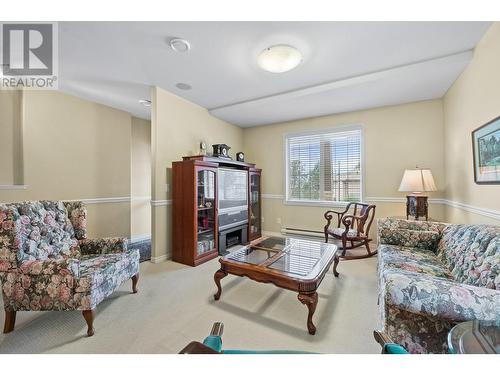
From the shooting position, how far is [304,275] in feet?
5.46

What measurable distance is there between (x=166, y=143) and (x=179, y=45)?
1.39 m

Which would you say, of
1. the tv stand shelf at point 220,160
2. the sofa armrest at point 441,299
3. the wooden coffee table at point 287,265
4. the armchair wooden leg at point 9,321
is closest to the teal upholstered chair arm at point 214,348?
the sofa armrest at point 441,299

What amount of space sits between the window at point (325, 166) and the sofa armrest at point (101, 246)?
10.4 ft

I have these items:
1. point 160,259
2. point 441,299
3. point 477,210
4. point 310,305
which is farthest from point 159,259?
point 477,210

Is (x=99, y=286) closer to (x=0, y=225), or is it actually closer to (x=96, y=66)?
(x=0, y=225)

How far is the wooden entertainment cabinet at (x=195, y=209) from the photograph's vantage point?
9.47 ft

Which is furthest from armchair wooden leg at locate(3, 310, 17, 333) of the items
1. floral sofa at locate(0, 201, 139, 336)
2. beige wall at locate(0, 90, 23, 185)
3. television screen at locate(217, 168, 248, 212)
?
television screen at locate(217, 168, 248, 212)

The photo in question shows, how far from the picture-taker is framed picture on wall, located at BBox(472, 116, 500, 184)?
1739mm

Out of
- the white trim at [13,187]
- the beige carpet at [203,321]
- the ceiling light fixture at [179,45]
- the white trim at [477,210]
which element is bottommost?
the beige carpet at [203,321]

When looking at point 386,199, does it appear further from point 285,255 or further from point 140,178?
point 140,178

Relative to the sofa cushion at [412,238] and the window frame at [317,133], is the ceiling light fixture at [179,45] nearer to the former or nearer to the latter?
the window frame at [317,133]

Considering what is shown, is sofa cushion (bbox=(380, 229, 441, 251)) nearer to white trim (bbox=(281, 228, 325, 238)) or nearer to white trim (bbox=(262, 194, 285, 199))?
white trim (bbox=(281, 228, 325, 238))

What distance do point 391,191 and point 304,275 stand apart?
279 centimetres
